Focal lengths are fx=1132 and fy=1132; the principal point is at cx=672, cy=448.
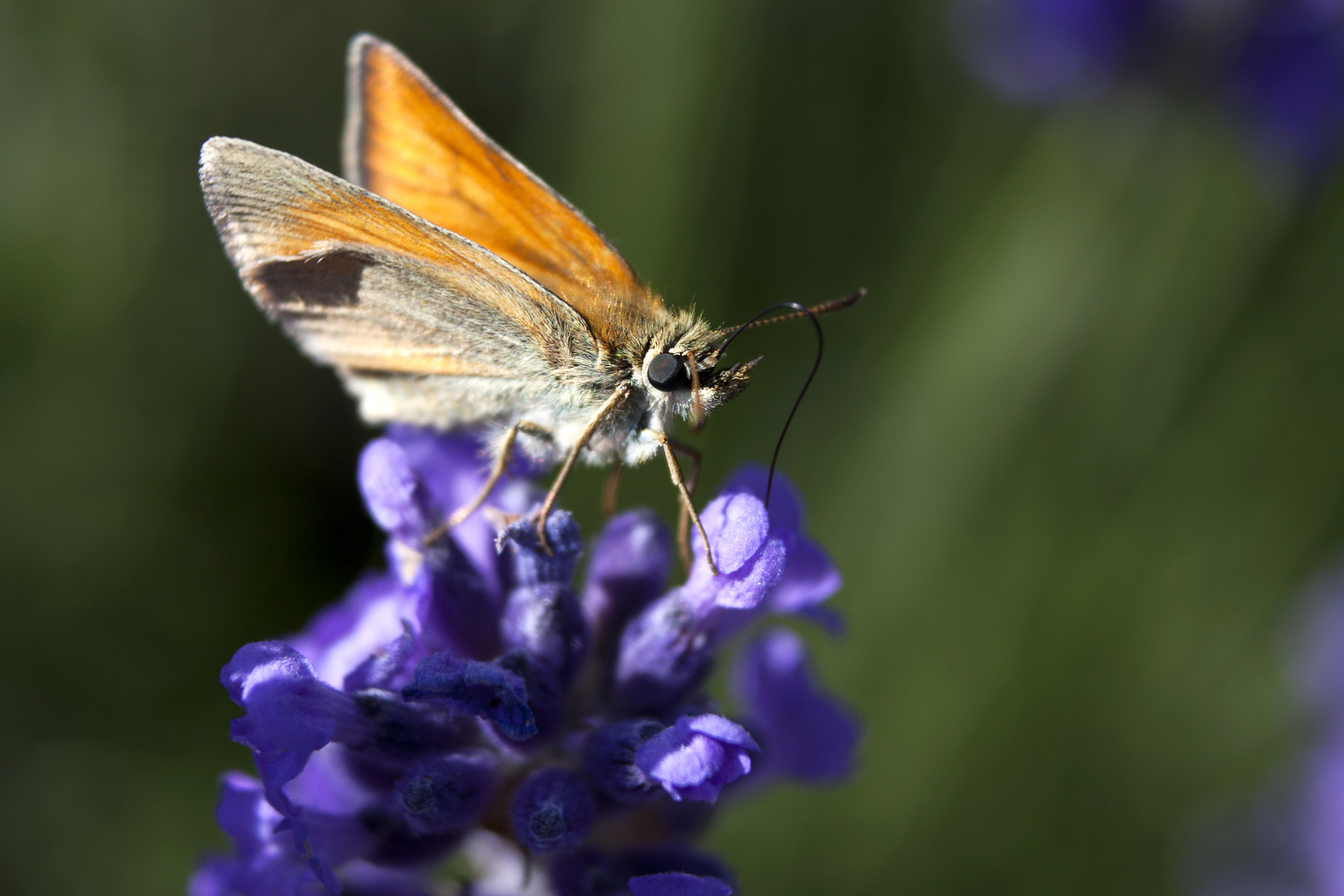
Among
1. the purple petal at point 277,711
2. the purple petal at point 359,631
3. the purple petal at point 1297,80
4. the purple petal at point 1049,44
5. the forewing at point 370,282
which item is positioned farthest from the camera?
the purple petal at point 1049,44

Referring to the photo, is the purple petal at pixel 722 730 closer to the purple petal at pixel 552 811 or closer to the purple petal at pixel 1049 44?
the purple petal at pixel 552 811

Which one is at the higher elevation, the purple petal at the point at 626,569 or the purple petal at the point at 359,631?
the purple petal at the point at 626,569

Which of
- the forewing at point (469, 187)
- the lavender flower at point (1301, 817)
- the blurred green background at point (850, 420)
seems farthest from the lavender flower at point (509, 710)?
the lavender flower at point (1301, 817)

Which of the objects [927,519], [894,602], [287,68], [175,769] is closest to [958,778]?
[894,602]

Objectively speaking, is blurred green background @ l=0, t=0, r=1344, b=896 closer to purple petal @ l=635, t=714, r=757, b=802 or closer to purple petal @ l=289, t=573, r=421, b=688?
purple petal @ l=289, t=573, r=421, b=688

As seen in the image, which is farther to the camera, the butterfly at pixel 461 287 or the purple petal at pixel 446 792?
the butterfly at pixel 461 287

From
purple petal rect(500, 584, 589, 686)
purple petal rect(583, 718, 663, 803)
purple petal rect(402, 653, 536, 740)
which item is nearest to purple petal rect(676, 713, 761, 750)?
purple petal rect(583, 718, 663, 803)
